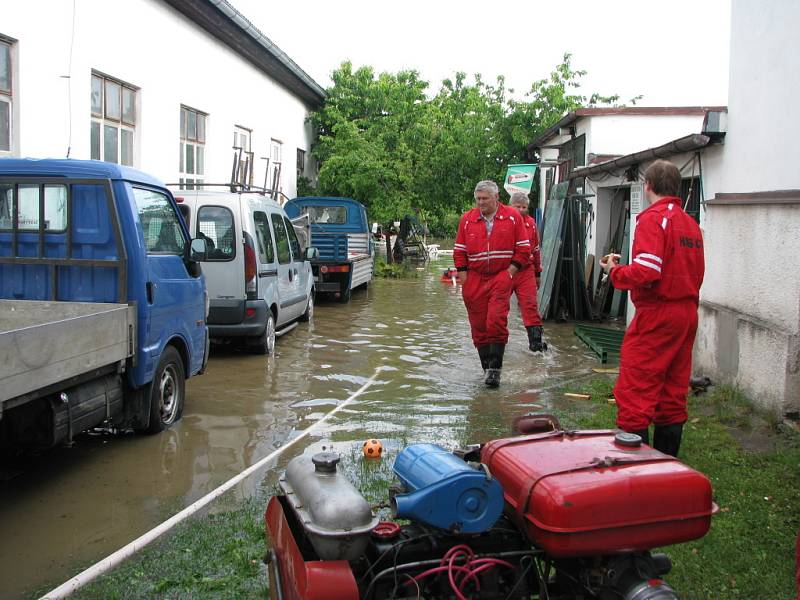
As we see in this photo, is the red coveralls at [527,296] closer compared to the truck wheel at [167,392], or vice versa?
the truck wheel at [167,392]

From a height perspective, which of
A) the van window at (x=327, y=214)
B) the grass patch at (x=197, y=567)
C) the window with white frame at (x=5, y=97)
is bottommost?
the grass patch at (x=197, y=567)

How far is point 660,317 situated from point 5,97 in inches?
328

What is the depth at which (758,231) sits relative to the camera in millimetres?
7023

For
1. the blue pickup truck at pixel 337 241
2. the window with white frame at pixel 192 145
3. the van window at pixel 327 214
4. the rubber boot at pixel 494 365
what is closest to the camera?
the rubber boot at pixel 494 365

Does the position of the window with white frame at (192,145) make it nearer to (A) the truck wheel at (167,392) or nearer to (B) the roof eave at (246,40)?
(B) the roof eave at (246,40)

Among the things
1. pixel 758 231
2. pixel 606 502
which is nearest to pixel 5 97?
pixel 758 231

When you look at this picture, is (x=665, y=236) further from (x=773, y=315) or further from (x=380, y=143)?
(x=380, y=143)

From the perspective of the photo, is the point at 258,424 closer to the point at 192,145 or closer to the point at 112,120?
the point at 112,120

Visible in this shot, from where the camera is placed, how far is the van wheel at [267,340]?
10.0 m

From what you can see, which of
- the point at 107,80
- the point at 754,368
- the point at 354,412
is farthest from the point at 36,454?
the point at 107,80

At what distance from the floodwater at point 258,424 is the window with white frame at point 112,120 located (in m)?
3.85

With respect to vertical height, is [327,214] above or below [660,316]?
above

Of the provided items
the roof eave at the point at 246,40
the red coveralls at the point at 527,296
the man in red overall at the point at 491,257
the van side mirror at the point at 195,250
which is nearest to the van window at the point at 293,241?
the red coveralls at the point at 527,296

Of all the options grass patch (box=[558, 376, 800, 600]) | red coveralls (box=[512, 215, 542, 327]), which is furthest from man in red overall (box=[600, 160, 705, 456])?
red coveralls (box=[512, 215, 542, 327])
